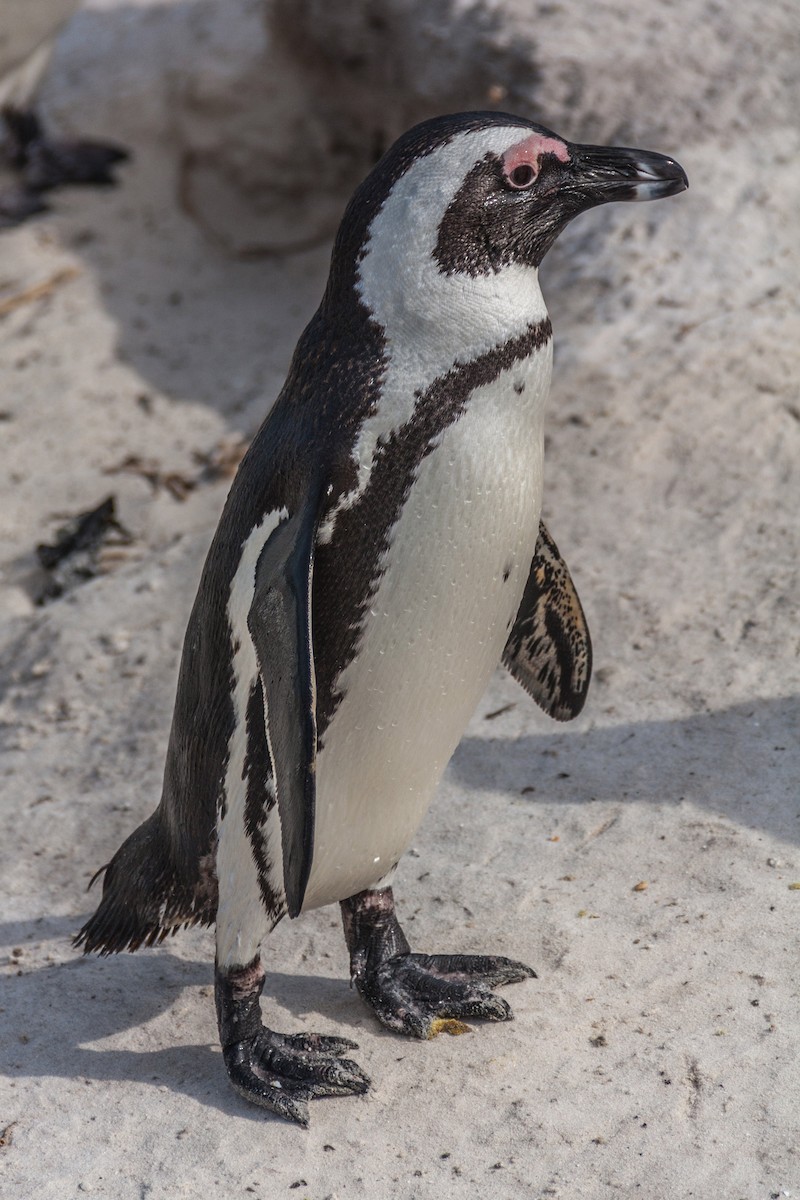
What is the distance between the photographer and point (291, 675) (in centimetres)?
206

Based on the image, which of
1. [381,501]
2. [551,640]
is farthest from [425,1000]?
[381,501]

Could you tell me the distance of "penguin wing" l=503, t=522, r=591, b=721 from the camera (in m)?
2.67

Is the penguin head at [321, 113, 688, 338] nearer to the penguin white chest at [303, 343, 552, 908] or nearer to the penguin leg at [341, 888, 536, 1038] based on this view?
the penguin white chest at [303, 343, 552, 908]

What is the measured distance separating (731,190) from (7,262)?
10.8 ft

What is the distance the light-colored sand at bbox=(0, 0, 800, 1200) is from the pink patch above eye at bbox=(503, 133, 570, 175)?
1476 millimetres

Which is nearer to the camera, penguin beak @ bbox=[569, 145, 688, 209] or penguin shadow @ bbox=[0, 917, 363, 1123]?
penguin beak @ bbox=[569, 145, 688, 209]

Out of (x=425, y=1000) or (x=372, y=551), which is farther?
(x=425, y=1000)

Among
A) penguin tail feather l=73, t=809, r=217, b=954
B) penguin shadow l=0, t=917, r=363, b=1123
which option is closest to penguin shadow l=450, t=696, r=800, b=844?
penguin shadow l=0, t=917, r=363, b=1123

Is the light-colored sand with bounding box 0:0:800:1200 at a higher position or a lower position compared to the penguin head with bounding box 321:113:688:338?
lower

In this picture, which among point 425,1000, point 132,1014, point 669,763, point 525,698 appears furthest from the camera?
point 525,698

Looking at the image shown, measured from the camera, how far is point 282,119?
6395 millimetres

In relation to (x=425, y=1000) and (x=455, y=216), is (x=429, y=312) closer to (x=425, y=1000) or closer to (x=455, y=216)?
(x=455, y=216)

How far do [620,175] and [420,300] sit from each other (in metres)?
0.45

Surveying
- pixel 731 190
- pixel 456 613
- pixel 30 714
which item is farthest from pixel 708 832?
pixel 731 190
